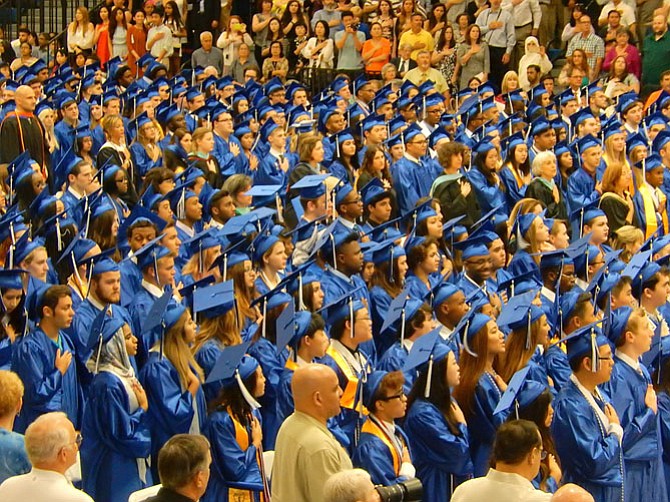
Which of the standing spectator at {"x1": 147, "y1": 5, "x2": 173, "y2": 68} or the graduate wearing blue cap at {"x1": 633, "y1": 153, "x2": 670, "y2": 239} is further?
the standing spectator at {"x1": 147, "y1": 5, "x2": 173, "y2": 68}

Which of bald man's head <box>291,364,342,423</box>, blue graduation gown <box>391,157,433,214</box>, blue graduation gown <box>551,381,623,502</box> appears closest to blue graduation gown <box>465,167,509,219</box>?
blue graduation gown <box>391,157,433,214</box>

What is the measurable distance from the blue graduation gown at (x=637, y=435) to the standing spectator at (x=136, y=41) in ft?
43.9

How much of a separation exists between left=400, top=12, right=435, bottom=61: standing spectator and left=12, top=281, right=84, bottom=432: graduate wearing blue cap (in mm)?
11566

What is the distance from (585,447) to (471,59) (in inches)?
479

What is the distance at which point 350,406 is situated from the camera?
7508 millimetres

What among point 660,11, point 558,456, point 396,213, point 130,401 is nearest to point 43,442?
point 130,401

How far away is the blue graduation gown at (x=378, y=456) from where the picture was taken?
6.46 meters

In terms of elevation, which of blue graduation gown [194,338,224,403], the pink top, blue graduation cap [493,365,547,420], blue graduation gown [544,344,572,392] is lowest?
the pink top

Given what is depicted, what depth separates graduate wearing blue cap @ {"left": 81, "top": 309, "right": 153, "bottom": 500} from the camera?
22.9 feet

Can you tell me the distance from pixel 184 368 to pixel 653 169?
24.1 ft

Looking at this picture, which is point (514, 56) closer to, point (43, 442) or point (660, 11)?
point (660, 11)

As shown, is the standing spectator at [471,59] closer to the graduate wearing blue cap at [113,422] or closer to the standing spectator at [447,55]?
the standing spectator at [447,55]

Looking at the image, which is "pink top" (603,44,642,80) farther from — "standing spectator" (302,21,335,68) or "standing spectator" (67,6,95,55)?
"standing spectator" (67,6,95,55)

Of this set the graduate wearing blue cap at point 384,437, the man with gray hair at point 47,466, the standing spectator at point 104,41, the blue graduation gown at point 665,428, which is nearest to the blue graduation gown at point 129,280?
the graduate wearing blue cap at point 384,437
